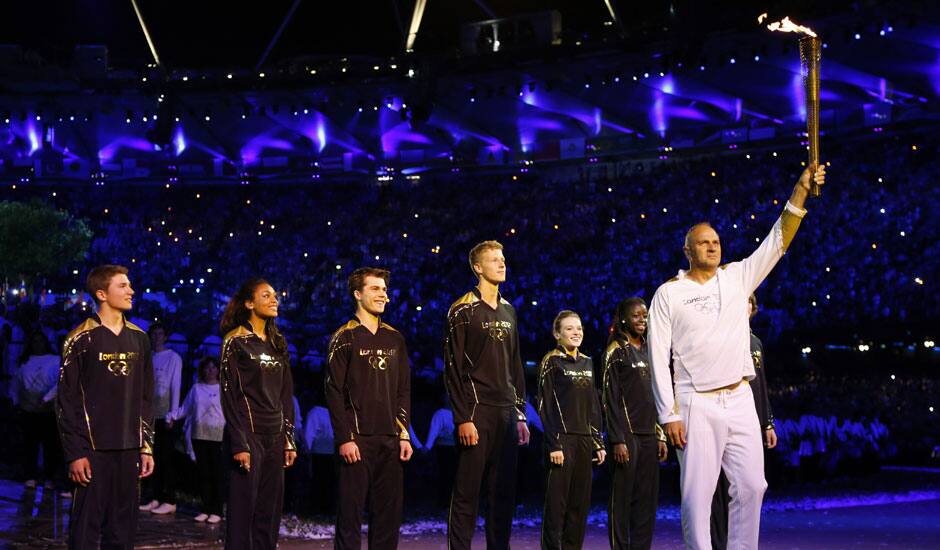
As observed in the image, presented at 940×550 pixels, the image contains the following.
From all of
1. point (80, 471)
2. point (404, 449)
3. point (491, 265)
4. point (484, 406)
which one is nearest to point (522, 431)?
point (484, 406)

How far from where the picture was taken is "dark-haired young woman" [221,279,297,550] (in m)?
6.57

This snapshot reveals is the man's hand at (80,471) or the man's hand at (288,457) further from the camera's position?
the man's hand at (288,457)

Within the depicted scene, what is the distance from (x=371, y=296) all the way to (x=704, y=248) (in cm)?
213

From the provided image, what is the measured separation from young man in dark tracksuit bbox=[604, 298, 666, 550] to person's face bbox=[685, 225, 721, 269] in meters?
2.02

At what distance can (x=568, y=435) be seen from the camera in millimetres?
7617

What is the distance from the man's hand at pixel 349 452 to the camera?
651 cm

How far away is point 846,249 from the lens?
73.2 feet

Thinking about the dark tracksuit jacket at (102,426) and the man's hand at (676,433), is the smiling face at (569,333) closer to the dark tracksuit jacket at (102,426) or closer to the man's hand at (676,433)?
the man's hand at (676,433)

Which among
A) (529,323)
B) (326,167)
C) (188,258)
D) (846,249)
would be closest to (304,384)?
(529,323)

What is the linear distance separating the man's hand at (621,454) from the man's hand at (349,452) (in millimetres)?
2062

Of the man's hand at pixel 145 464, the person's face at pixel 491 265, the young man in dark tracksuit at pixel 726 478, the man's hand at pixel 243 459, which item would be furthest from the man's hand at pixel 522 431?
the man's hand at pixel 145 464

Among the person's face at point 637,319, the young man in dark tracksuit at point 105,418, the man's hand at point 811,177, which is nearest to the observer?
the man's hand at point 811,177

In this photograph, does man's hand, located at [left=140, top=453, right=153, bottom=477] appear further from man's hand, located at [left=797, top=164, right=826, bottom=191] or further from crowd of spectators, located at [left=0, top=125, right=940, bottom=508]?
crowd of spectators, located at [left=0, top=125, right=940, bottom=508]

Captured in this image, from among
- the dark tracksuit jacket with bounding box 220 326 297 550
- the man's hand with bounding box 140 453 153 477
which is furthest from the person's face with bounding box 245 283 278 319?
the man's hand with bounding box 140 453 153 477
